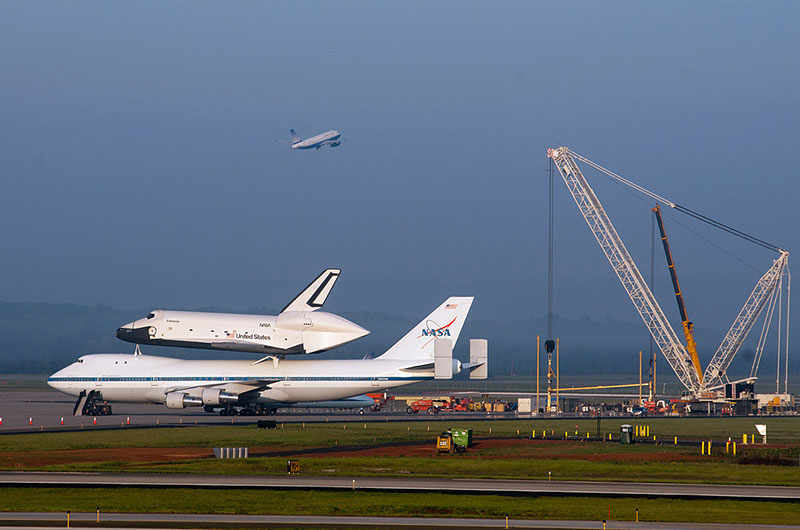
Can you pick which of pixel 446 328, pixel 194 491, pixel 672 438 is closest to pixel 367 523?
pixel 194 491

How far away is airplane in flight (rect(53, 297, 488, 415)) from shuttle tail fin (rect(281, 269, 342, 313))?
22.6ft

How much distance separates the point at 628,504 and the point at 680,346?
124507mm

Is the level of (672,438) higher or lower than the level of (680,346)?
lower

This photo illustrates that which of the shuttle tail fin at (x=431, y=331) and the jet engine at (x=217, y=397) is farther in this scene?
the shuttle tail fin at (x=431, y=331)

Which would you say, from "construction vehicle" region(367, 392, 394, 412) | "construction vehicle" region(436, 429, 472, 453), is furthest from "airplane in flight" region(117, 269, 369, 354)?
"construction vehicle" region(436, 429, 472, 453)

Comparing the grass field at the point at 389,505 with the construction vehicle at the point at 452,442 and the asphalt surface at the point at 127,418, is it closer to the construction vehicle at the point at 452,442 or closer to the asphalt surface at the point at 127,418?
the construction vehicle at the point at 452,442

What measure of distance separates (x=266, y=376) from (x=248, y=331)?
626 cm

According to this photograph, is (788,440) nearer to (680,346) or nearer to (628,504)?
(628,504)

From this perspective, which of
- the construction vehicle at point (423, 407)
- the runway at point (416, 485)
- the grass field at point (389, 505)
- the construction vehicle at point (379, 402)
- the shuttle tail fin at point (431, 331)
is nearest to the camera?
the grass field at point (389, 505)

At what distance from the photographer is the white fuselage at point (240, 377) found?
92.5m

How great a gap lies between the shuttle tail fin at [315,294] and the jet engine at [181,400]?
43.1 ft

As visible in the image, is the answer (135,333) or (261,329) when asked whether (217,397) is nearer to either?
(261,329)

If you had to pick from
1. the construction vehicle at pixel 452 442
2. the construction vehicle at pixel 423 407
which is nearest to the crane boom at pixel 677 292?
the construction vehicle at pixel 423 407

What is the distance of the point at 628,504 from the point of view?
3666 cm
